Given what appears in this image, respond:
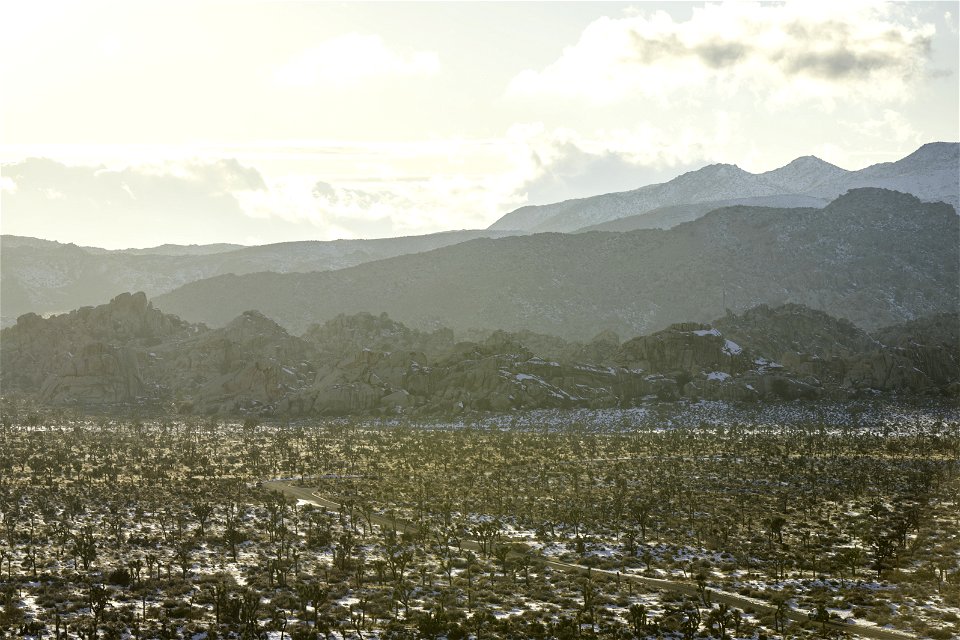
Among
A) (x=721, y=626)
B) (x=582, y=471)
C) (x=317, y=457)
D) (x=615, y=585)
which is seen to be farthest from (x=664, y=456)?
(x=721, y=626)

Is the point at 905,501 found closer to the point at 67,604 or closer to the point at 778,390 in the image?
the point at 67,604

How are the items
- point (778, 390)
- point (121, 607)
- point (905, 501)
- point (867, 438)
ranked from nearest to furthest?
point (121, 607) < point (905, 501) < point (867, 438) < point (778, 390)

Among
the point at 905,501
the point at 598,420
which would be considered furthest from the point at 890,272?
the point at 905,501

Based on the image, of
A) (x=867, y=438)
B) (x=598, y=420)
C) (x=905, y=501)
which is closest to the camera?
(x=905, y=501)

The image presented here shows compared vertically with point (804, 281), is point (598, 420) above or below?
below

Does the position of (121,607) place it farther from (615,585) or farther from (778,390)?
(778,390)

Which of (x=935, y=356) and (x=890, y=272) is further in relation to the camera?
(x=890, y=272)
